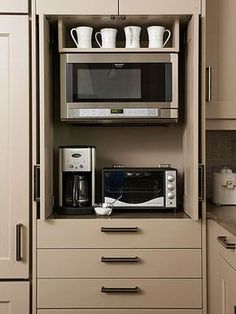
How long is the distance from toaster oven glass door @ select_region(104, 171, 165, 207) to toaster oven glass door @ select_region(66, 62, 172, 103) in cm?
37

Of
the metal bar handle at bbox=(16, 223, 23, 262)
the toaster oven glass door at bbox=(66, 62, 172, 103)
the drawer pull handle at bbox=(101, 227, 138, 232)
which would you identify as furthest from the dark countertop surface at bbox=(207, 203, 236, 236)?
the metal bar handle at bbox=(16, 223, 23, 262)

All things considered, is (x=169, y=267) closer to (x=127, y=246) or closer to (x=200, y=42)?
(x=127, y=246)

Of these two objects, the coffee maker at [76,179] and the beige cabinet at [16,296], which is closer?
the beige cabinet at [16,296]

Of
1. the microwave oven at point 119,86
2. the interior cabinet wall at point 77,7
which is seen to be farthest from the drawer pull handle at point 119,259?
the interior cabinet wall at point 77,7

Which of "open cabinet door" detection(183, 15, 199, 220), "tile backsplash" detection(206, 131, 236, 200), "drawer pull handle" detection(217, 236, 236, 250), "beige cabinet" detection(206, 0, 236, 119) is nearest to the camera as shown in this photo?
"drawer pull handle" detection(217, 236, 236, 250)

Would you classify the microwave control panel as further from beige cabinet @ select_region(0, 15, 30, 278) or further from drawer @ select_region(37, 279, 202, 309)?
drawer @ select_region(37, 279, 202, 309)

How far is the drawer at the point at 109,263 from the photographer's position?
6.85 feet

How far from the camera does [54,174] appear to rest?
2.49 meters

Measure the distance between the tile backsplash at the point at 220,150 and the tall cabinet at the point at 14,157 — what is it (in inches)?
42.8

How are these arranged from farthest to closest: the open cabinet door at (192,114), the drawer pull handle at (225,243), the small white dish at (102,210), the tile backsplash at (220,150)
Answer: the tile backsplash at (220,150) < the small white dish at (102,210) < the open cabinet door at (192,114) < the drawer pull handle at (225,243)

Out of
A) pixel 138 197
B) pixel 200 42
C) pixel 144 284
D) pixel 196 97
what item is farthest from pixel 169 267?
pixel 200 42

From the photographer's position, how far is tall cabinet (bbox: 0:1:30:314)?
2.10 metres

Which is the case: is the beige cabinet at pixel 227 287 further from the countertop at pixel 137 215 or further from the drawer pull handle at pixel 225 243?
the countertop at pixel 137 215

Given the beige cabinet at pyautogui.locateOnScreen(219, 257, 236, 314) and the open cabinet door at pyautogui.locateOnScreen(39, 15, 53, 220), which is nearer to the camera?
the beige cabinet at pyautogui.locateOnScreen(219, 257, 236, 314)
